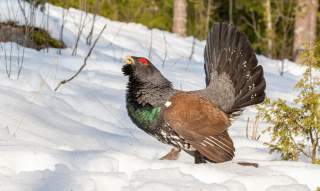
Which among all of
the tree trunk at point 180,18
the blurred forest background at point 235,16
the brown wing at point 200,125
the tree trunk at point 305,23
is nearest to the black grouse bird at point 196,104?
the brown wing at point 200,125

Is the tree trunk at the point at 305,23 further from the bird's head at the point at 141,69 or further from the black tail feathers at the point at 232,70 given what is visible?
the bird's head at the point at 141,69

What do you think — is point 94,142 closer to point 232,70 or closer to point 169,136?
point 169,136

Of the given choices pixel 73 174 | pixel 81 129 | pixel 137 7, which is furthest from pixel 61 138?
pixel 137 7

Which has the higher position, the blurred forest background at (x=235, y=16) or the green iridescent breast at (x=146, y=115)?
the green iridescent breast at (x=146, y=115)

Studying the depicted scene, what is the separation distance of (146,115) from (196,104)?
408mm

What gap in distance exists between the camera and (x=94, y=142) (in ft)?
15.4

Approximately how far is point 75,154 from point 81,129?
952 mm

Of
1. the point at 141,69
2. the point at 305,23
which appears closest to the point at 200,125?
the point at 141,69

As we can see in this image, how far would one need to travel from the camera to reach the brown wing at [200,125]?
14.4 feet

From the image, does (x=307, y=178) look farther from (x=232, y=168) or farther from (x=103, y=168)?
(x=103, y=168)

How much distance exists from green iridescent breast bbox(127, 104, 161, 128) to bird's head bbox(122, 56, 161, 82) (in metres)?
0.26

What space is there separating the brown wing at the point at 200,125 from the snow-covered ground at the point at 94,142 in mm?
146

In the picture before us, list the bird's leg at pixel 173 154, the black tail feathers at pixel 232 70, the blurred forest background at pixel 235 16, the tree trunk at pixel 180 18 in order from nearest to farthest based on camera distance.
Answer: the bird's leg at pixel 173 154
the black tail feathers at pixel 232 70
the blurred forest background at pixel 235 16
the tree trunk at pixel 180 18

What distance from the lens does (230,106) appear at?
4.99m
